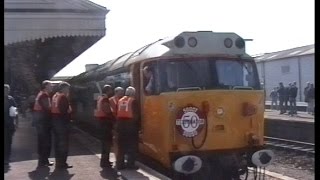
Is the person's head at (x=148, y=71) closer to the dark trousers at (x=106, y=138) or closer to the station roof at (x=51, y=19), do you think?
the dark trousers at (x=106, y=138)

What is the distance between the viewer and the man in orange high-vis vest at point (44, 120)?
10.2 m

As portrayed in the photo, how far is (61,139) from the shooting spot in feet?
33.2

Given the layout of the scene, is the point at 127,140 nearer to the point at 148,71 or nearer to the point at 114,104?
the point at 114,104

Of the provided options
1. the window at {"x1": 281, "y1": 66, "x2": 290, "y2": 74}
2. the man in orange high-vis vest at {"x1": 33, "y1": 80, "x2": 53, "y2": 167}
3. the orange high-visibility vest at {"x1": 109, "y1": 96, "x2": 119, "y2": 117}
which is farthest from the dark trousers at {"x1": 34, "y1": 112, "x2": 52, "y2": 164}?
the window at {"x1": 281, "y1": 66, "x2": 290, "y2": 74}

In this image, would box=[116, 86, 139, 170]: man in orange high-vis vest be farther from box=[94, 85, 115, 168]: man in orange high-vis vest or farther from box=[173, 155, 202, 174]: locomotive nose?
box=[173, 155, 202, 174]: locomotive nose

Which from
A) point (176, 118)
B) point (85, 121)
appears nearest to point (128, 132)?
point (176, 118)

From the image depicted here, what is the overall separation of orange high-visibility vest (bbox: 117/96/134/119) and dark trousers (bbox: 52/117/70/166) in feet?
3.69

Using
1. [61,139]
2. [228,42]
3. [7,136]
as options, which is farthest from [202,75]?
[7,136]

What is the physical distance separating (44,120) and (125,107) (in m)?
1.79

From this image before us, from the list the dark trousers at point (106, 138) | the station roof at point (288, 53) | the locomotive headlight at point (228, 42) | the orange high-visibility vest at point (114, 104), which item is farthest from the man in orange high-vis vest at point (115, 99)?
the station roof at point (288, 53)

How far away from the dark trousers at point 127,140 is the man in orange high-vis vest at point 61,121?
1.00 m

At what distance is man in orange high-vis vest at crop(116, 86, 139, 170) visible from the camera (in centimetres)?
962

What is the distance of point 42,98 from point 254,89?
393cm

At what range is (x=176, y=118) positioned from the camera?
27.6ft
